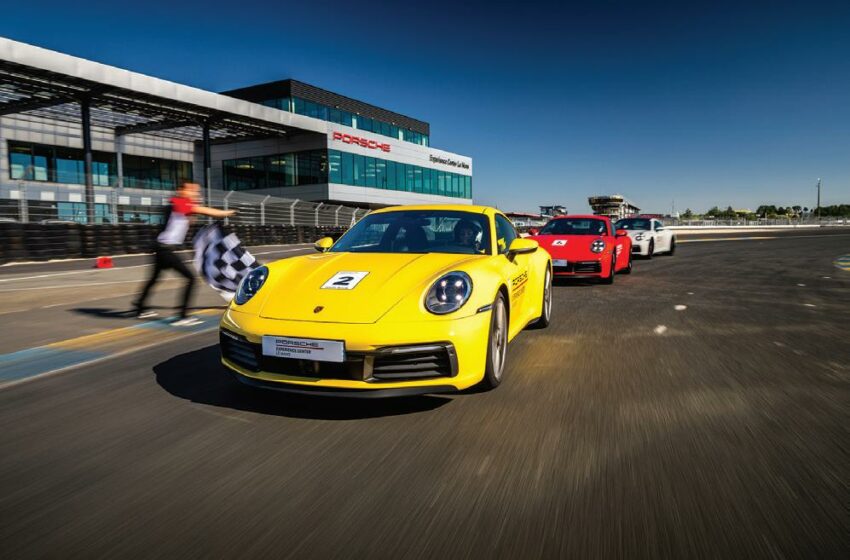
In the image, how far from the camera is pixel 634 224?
17875 millimetres

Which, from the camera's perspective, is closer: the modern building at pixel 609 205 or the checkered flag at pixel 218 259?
the checkered flag at pixel 218 259

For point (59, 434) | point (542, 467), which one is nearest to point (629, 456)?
point (542, 467)

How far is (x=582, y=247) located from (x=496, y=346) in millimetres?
6991

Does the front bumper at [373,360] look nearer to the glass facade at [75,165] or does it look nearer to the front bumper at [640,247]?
the front bumper at [640,247]

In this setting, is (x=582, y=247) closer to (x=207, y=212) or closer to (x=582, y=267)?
(x=582, y=267)

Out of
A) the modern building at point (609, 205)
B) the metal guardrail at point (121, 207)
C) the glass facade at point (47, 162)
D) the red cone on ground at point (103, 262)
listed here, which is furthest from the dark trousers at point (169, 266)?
the modern building at point (609, 205)

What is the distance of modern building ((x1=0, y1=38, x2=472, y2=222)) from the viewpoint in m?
20.2

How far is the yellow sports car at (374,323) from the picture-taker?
9.95 ft

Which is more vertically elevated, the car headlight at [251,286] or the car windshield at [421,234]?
the car windshield at [421,234]

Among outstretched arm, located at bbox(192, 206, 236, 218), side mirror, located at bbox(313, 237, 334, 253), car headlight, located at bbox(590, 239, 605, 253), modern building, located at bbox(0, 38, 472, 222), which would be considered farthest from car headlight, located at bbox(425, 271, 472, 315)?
modern building, located at bbox(0, 38, 472, 222)

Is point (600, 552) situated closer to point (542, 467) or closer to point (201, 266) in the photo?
point (542, 467)

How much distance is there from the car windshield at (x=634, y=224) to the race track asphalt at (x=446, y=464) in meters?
13.7

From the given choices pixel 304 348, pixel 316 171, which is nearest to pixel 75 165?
pixel 316 171

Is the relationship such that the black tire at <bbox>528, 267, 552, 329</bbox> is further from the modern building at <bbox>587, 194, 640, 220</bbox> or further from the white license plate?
the modern building at <bbox>587, 194, 640, 220</bbox>
